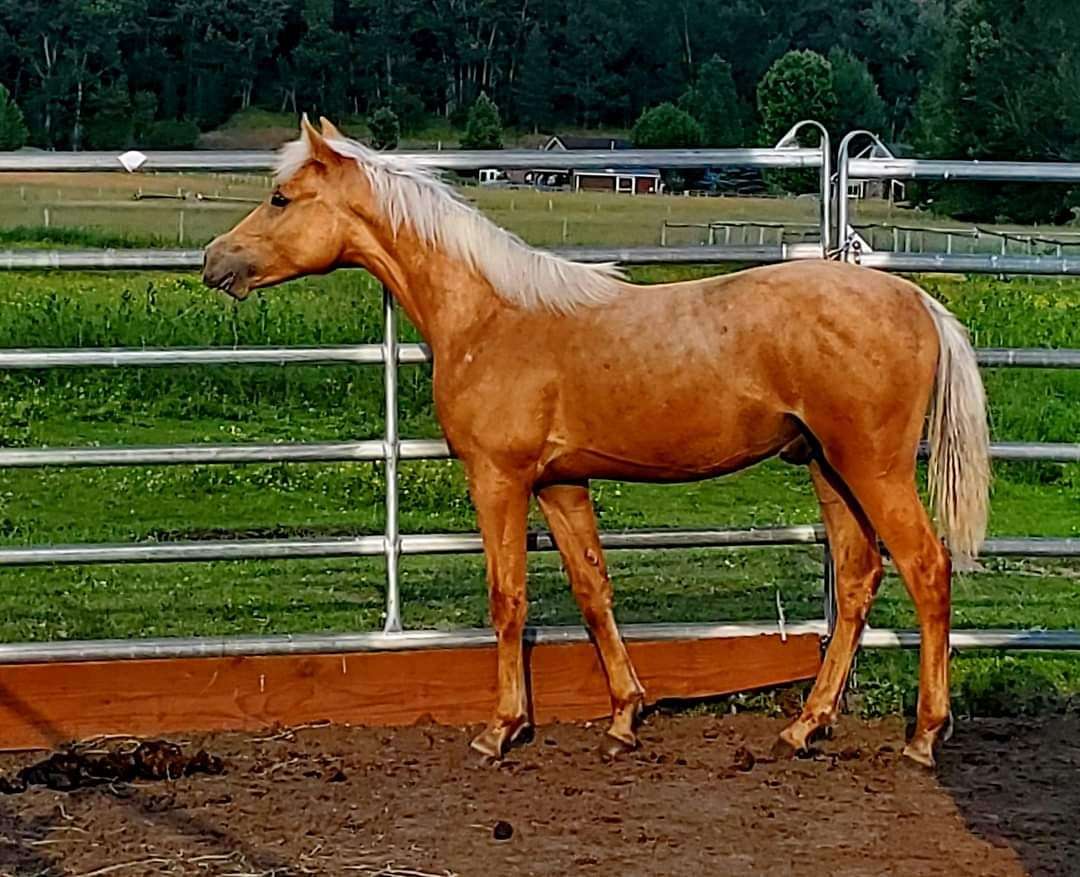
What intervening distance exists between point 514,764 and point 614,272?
60.2 inches

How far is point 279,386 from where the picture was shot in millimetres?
10984

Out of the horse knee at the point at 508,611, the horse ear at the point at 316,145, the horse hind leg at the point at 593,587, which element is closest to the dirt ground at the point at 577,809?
the horse hind leg at the point at 593,587

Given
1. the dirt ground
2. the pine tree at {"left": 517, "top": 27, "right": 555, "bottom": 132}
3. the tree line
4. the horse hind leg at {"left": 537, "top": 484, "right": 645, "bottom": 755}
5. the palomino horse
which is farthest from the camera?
the pine tree at {"left": 517, "top": 27, "right": 555, "bottom": 132}

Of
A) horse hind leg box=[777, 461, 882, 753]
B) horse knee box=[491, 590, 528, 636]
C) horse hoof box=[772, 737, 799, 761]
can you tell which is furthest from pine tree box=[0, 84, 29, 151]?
horse hoof box=[772, 737, 799, 761]

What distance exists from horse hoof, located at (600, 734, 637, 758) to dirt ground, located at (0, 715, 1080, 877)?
0.12 feet

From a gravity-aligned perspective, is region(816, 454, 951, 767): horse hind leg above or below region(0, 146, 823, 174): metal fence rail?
below

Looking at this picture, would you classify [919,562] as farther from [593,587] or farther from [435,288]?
[435,288]

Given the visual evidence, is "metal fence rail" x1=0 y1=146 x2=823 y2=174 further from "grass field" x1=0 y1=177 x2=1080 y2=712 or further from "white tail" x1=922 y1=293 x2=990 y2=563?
"grass field" x1=0 y1=177 x2=1080 y2=712

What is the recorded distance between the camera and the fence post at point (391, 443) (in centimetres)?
512

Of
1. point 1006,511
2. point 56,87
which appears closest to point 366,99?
point 56,87

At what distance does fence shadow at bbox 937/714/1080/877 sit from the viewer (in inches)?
161

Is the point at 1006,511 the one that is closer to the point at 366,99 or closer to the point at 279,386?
the point at 279,386

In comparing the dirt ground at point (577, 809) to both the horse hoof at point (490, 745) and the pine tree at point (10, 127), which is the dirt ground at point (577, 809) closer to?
the horse hoof at point (490, 745)

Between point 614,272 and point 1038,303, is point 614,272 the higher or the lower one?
the higher one
